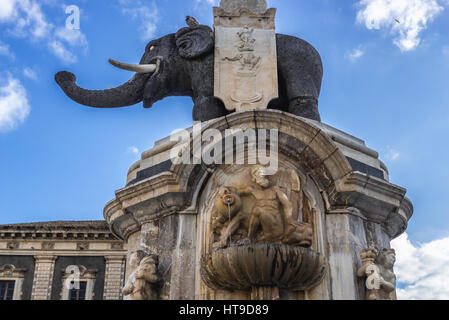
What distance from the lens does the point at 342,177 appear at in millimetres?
7105

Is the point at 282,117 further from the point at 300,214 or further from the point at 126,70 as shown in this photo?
the point at 126,70

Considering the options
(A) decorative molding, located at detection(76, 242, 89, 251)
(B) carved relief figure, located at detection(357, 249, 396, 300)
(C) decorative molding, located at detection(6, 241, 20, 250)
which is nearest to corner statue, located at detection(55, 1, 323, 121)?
(B) carved relief figure, located at detection(357, 249, 396, 300)

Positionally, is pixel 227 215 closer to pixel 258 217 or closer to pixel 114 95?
pixel 258 217

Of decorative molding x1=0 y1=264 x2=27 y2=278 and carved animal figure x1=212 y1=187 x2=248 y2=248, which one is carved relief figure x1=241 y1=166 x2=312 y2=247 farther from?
decorative molding x1=0 y1=264 x2=27 y2=278

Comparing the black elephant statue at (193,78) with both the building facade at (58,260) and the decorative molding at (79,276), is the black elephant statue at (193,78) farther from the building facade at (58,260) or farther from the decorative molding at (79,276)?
the decorative molding at (79,276)

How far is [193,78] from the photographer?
9.23 meters

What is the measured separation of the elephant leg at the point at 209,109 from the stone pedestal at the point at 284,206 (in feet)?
3.44

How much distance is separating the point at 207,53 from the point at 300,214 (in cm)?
348

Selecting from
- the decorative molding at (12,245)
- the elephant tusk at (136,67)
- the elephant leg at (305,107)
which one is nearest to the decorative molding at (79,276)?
the decorative molding at (12,245)

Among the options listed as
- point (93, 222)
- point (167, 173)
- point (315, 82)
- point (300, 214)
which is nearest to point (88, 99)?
point (167, 173)

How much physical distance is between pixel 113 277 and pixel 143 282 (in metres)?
27.4

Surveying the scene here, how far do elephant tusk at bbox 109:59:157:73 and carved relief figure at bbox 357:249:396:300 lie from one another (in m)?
4.85
